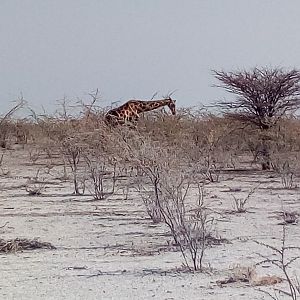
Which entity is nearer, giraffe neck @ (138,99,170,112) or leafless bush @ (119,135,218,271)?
leafless bush @ (119,135,218,271)

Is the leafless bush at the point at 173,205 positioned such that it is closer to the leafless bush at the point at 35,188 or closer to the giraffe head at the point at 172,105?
the leafless bush at the point at 35,188

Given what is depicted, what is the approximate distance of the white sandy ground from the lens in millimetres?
7707

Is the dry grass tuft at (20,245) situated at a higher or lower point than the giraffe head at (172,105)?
lower

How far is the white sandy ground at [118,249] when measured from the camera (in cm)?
771

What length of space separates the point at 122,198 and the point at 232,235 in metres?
5.86

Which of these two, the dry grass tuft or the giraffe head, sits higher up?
the giraffe head

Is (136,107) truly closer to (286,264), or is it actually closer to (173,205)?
(173,205)

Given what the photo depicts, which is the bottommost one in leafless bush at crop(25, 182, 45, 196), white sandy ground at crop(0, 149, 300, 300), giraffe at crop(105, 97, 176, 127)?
white sandy ground at crop(0, 149, 300, 300)

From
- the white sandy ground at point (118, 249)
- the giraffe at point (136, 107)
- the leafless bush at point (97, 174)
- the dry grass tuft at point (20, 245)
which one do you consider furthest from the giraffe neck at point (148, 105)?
the dry grass tuft at point (20, 245)

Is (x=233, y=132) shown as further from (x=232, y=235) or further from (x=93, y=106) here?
(x=232, y=235)

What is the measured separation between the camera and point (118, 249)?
10.2m

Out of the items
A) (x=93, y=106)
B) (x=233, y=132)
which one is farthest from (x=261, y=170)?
(x=93, y=106)

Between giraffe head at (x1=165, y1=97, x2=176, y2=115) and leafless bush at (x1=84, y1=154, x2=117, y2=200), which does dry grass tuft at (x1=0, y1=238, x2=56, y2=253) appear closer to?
leafless bush at (x1=84, y1=154, x2=117, y2=200)

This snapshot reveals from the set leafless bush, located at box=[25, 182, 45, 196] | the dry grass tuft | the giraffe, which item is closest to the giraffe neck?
the giraffe
